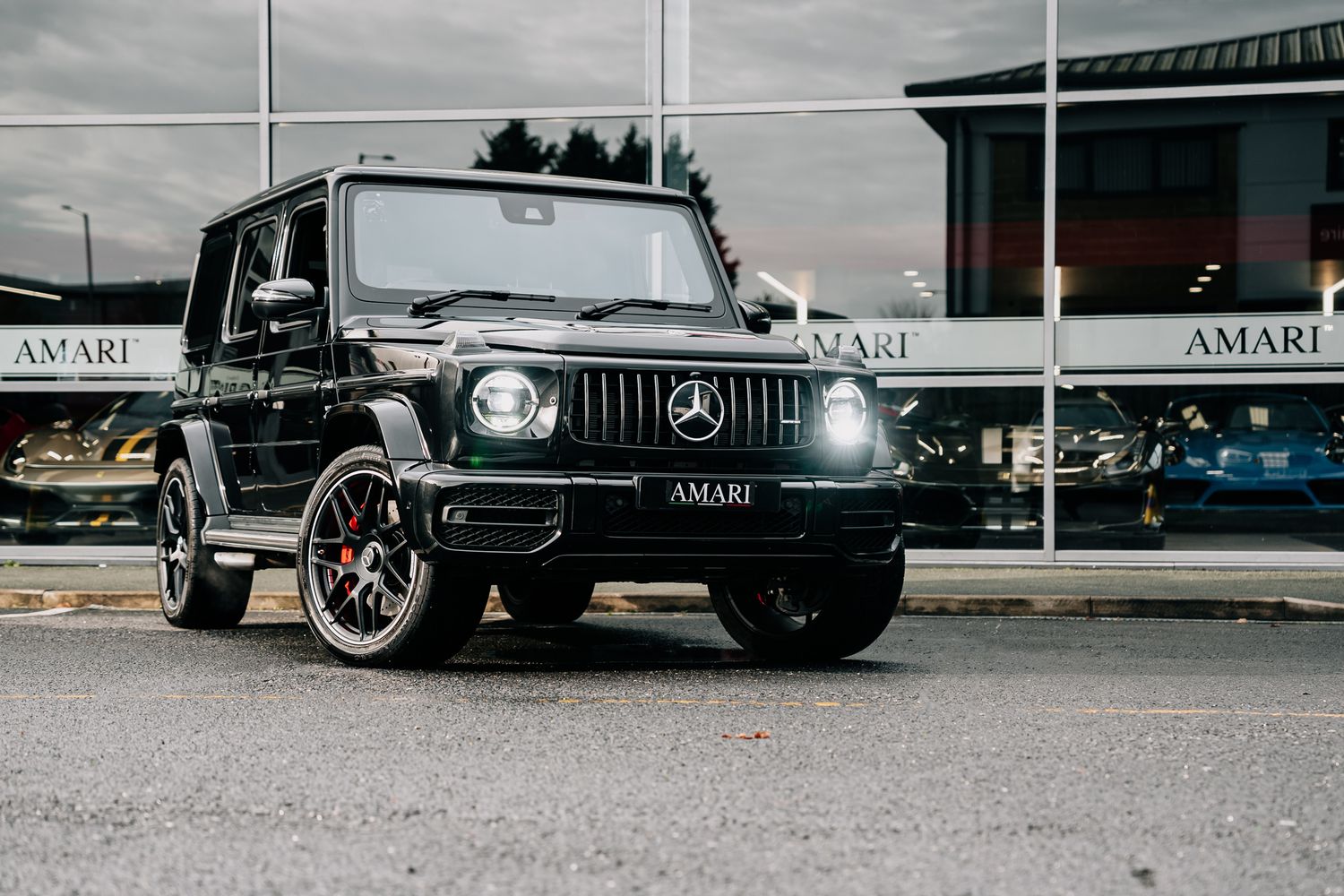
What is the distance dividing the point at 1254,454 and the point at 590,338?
7.87 metres

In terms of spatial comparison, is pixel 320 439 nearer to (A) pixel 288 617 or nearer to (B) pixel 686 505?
(B) pixel 686 505

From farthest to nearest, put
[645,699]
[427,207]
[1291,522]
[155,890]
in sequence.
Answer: [1291,522] → [427,207] → [645,699] → [155,890]

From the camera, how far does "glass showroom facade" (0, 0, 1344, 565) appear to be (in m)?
12.8

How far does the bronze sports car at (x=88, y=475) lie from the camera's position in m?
13.6

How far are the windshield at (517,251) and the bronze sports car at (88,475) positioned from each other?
6.77 m

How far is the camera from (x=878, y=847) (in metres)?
3.85

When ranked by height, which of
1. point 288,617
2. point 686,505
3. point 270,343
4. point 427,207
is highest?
point 427,207

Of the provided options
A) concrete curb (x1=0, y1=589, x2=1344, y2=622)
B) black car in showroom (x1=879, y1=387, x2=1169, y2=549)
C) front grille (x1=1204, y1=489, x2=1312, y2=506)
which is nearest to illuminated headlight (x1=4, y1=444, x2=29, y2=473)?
concrete curb (x1=0, y1=589, x2=1344, y2=622)

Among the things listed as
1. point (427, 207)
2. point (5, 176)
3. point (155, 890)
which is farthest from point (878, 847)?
point (5, 176)

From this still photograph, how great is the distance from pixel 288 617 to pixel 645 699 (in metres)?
4.23

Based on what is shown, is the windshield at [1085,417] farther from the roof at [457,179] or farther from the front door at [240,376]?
the front door at [240,376]

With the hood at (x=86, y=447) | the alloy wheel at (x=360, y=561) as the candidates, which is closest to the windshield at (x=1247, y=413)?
the alloy wheel at (x=360, y=561)

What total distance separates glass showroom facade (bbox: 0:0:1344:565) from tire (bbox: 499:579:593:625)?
4557 mm

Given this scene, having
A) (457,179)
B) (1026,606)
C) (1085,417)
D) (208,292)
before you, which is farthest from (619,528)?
(1085,417)
